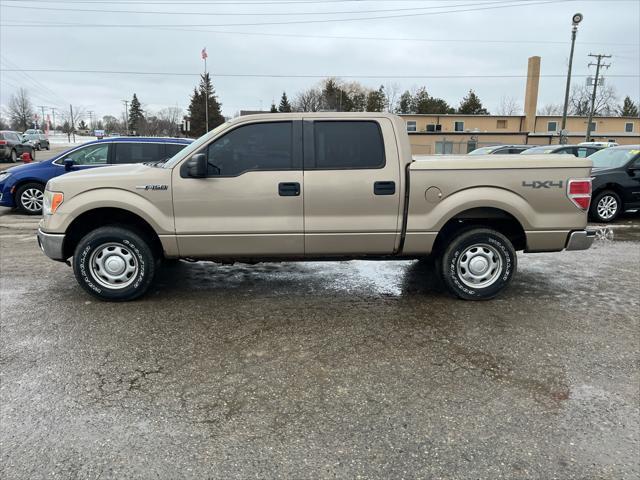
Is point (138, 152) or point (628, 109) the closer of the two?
point (138, 152)

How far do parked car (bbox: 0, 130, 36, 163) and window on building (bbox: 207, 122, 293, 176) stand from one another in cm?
2450

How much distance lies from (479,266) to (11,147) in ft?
92.0

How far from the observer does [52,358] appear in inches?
151

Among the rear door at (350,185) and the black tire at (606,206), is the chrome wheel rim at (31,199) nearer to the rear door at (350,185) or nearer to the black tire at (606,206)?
the rear door at (350,185)

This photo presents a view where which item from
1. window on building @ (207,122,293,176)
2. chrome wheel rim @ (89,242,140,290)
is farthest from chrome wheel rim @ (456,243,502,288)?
chrome wheel rim @ (89,242,140,290)

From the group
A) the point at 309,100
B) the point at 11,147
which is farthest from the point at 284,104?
the point at 11,147

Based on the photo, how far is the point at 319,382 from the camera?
3479mm

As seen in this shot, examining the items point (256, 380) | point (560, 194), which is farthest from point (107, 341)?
point (560, 194)

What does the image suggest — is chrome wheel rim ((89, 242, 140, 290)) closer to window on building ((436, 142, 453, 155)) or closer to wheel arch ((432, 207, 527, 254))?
wheel arch ((432, 207, 527, 254))

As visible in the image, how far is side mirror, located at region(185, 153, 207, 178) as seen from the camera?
15.6 feet

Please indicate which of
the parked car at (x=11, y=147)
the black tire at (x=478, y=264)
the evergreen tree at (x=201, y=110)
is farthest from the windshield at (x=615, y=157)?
the evergreen tree at (x=201, y=110)

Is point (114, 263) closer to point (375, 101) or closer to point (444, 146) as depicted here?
point (444, 146)

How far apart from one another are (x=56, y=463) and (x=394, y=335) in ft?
8.89

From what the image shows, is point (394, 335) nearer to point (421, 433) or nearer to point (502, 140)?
point (421, 433)
